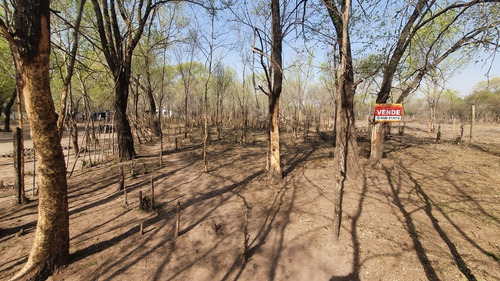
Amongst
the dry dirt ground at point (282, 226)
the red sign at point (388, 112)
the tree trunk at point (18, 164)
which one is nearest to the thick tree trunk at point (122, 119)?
the dry dirt ground at point (282, 226)

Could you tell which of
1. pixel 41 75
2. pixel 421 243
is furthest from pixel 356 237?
pixel 41 75

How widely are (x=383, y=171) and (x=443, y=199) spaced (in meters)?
1.63

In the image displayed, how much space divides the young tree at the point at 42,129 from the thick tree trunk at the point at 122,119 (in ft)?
18.3

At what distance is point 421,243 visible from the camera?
3379mm

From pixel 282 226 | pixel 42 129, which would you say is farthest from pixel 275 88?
pixel 42 129

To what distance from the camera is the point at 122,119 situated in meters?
8.11

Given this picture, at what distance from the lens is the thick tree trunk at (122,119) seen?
26.1 feet

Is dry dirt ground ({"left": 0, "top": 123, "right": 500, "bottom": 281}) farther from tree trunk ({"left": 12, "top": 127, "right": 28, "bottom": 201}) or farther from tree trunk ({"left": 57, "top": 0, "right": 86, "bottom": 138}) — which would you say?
tree trunk ({"left": 57, "top": 0, "right": 86, "bottom": 138})

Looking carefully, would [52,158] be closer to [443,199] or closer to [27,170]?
[27,170]

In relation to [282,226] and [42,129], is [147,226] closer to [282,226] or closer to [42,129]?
[42,129]

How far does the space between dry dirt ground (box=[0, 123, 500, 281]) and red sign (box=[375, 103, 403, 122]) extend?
1.60 meters

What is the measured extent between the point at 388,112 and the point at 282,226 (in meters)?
4.13

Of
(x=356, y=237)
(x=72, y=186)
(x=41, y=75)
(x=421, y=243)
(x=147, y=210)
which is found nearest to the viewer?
(x=41, y=75)

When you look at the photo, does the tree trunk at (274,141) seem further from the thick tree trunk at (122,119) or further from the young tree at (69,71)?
the thick tree trunk at (122,119)
